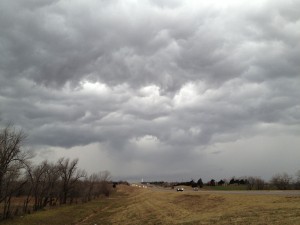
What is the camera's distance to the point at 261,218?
25359 mm

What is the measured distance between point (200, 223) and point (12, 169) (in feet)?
136

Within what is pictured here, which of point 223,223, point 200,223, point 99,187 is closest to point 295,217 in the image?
point 223,223

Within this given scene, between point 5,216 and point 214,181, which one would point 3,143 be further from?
point 214,181

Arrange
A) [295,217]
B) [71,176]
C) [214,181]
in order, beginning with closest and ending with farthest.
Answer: [295,217]
[71,176]
[214,181]

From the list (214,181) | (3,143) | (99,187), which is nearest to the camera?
(3,143)

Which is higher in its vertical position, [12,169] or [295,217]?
[12,169]

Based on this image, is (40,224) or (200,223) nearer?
(200,223)

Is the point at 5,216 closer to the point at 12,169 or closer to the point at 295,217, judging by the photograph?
the point at 12,169

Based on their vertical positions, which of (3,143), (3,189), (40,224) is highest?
(3,143)

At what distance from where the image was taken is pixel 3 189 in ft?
206

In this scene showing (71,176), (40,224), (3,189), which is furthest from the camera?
(71,176)

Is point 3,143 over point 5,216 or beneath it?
over

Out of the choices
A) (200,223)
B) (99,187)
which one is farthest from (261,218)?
(99,187)

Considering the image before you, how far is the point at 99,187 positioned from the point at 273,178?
75.8m
